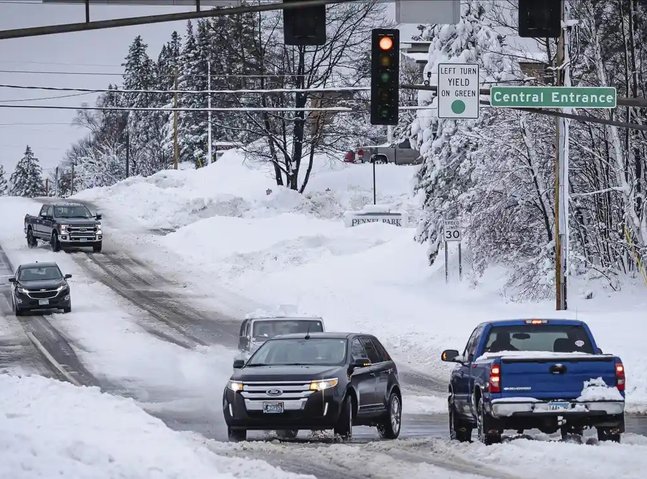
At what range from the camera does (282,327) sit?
2658 cm

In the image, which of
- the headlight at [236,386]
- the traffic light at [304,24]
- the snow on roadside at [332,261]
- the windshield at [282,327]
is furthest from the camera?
the snow on roadside at [332,261]

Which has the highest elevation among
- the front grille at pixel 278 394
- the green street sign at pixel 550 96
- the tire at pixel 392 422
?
the green street sign at pixel 550 96

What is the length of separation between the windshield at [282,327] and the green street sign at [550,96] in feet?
18.9

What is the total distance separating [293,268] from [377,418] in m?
33.9

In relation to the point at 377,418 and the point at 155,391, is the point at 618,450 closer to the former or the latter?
the point at 377,418

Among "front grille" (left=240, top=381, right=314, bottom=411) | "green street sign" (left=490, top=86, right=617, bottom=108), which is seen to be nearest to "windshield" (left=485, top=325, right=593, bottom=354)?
"front grille" (left=240, top=381, right=314, bottom=411)

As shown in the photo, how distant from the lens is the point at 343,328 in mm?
38938

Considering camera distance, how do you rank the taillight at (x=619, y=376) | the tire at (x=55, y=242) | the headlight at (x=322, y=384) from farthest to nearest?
the tire at (x=55, y=242)
the headlight at (x=322, y=384)
the taillight at (x=619, y=376)

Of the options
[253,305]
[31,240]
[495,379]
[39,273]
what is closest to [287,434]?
[495,379]

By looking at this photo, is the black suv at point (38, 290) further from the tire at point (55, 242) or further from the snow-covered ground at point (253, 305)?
the tire at point (55, 242)

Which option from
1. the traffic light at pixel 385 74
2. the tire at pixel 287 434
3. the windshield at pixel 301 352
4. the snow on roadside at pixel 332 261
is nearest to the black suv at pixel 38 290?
the snow on roadside at pixel 332 261

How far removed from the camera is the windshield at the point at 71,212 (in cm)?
5608

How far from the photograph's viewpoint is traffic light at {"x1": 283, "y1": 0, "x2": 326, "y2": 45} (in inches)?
744

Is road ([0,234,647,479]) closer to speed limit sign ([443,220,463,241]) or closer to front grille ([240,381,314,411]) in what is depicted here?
front grille ([240,381,314,411])
